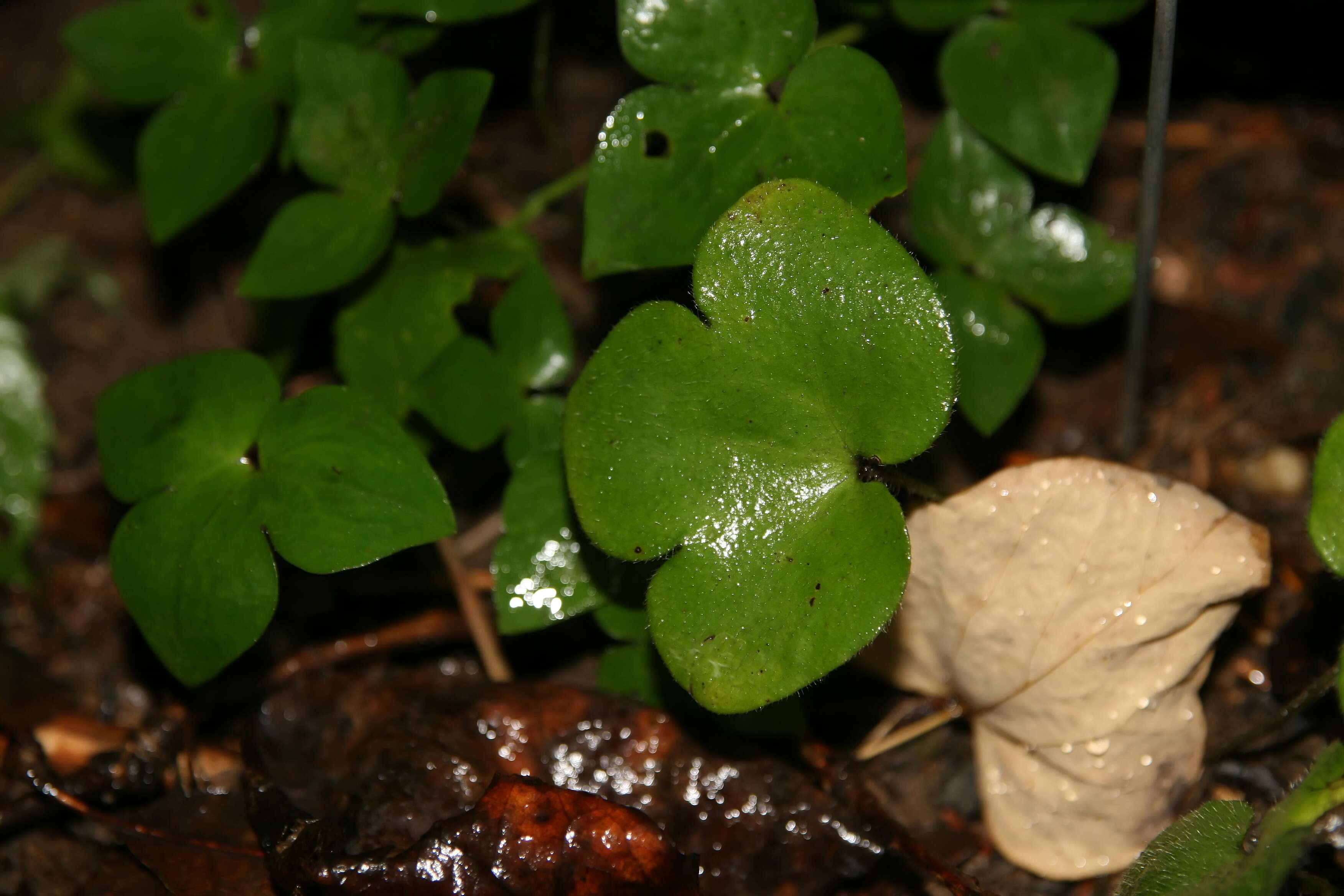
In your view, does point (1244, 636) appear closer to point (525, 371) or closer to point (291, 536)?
point (525, 371)

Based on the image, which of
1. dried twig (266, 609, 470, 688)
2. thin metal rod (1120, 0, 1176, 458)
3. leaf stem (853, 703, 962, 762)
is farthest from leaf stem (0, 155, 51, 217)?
thin metal rod (1120, 0, 1176, 458)

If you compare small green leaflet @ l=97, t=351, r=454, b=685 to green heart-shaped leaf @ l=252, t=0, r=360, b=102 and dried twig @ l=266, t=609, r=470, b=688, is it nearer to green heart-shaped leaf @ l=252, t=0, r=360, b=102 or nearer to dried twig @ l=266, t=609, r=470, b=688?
dried twig @ l=266, t=609, r=470, b=688

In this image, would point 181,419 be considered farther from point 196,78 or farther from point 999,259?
point 999,259

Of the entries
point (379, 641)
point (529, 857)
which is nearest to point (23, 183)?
point (379, 641)

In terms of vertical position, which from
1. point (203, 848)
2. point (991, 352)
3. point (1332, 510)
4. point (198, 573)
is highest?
point (1332, 510)

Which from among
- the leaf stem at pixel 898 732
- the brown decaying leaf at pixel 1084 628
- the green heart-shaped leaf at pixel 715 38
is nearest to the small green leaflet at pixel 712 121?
the green heart-shaped leaf at pixel 715 38

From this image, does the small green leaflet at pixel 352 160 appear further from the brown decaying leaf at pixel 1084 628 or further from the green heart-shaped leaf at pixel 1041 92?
the brown decaying leaf at pixel 1084 628
